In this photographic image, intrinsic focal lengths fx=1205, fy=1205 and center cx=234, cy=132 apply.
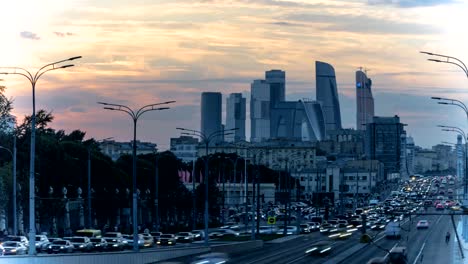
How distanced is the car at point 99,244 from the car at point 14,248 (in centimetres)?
742

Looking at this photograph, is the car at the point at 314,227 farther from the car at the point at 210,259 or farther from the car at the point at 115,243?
the car at the point at 210,259

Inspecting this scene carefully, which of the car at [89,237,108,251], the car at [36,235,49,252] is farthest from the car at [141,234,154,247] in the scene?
the car at [36,235,49,252]

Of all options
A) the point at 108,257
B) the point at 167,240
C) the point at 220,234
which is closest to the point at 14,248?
the point at 108,257

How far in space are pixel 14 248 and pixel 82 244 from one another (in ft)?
25.8

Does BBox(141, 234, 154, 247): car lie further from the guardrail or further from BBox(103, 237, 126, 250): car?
the guardrail

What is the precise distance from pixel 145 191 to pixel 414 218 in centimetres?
4401

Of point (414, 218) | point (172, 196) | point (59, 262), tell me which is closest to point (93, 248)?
point (59, 262)

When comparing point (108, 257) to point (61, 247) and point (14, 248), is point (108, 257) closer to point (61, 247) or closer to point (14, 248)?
point (14, 248)

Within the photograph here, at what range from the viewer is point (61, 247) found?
233ft

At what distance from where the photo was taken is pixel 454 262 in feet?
243

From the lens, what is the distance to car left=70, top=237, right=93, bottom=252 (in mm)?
72950

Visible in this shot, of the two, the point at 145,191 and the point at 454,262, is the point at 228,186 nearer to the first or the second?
the point at 145,191

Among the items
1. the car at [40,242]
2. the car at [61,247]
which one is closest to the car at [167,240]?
the car at [40,242]

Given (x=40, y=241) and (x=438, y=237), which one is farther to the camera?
(x=438, y=237)
